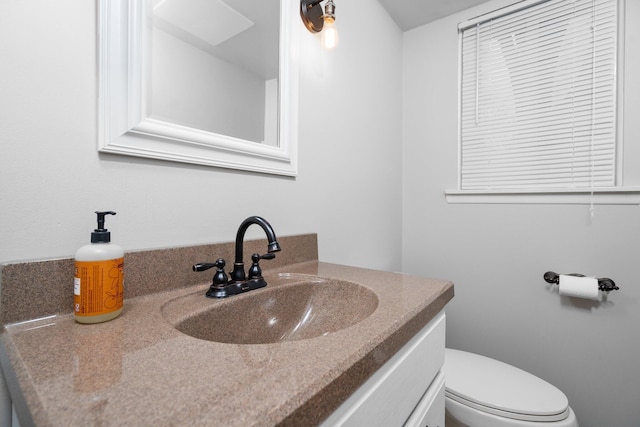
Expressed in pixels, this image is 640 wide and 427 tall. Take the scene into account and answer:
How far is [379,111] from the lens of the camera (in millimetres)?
1536

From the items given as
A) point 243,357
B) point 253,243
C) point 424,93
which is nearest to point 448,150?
point 424,93

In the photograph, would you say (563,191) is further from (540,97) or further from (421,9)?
(421,9)

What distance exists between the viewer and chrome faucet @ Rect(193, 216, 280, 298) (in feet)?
2.06

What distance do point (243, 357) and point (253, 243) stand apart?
478 millimetres

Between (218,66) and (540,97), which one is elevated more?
(540,97)

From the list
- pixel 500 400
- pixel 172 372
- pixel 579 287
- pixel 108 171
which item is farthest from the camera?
pixel 579 287

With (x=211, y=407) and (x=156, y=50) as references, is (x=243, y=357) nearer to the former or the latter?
(x=211, y=407)

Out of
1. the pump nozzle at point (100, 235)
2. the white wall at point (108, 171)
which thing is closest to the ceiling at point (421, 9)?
the white wall at point (108, 171)

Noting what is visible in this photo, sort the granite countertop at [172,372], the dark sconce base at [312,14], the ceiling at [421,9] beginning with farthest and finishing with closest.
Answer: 1. the ceiling at [421,9]
2. the dark sconce base at [312,14]
3. the granite countertop at [172,372]

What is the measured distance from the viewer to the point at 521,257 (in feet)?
4.66

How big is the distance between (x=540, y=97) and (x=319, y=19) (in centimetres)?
112

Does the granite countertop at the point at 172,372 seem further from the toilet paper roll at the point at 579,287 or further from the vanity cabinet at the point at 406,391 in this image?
the toilet paper roll at the point at 579,287

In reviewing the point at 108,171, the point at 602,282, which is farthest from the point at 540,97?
the point at 108,171

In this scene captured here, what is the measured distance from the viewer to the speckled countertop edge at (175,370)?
0.88 ft
